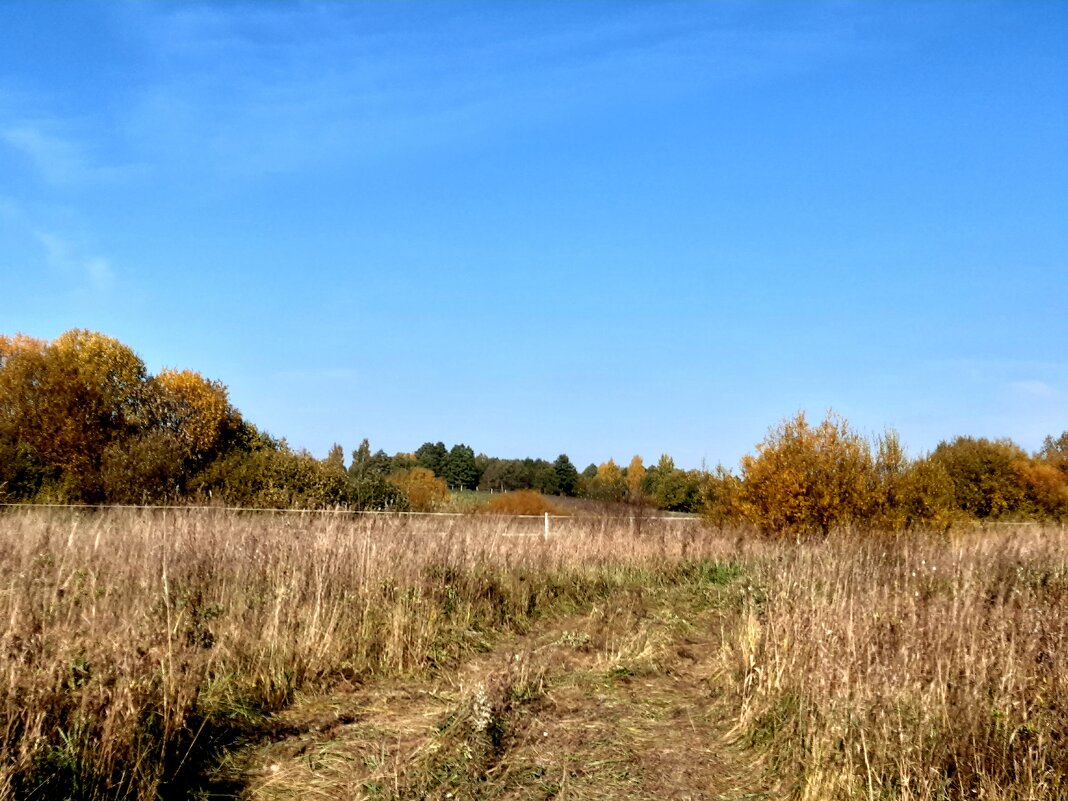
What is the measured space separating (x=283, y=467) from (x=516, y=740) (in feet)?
74.5

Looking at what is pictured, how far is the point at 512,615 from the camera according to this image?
9.89m

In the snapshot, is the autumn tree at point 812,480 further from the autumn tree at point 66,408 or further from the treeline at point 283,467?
the autumn tree at point 66,408

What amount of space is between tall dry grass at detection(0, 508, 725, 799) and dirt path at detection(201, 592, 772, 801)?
0.42m

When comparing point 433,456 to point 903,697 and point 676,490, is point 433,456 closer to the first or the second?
point 676,490

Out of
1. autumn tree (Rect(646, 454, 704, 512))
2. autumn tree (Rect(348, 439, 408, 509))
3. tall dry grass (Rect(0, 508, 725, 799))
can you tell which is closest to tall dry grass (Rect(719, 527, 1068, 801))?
tall dry grass (Rect(0, 508, 725, 799))

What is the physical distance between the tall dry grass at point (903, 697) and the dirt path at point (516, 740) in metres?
0.40

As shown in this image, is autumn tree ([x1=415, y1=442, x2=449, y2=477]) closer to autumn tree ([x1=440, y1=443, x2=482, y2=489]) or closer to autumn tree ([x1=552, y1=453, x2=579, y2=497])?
autumn tree ([x1=440, y1=443, x2=482, y2=489])

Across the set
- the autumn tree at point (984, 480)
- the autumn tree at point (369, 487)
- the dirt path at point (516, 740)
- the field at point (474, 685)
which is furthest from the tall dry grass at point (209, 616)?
the autumn tree at point (984, 480)

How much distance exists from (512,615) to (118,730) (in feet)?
19.9

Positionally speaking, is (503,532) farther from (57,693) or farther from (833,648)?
(57,693)

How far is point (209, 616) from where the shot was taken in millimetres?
6992

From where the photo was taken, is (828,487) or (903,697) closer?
(903,697)

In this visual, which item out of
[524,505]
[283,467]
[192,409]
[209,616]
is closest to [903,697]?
[209,616]

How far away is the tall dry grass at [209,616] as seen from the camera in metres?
4.13
